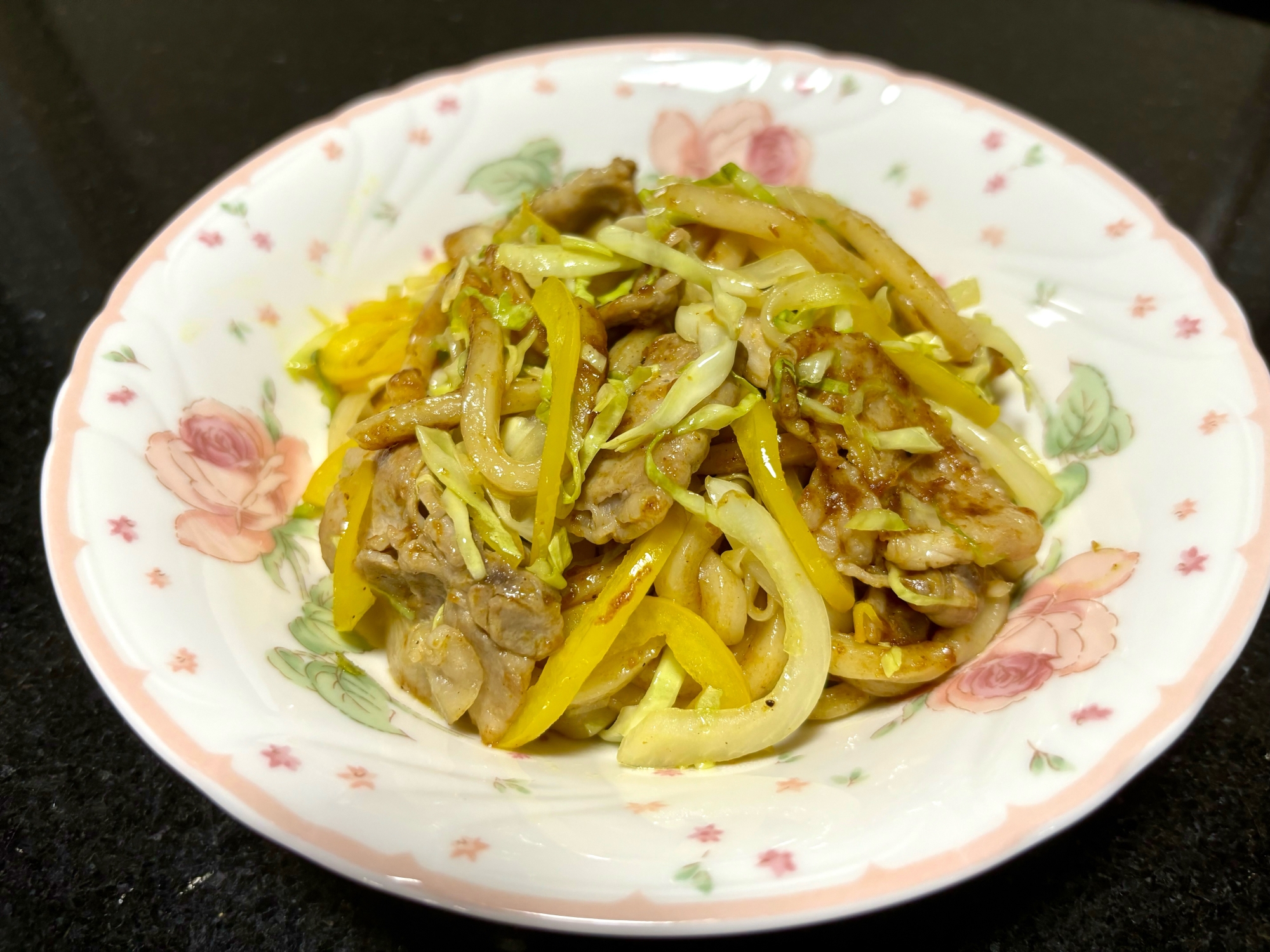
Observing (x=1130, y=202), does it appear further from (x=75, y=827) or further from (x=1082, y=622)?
(x=75, y=827)

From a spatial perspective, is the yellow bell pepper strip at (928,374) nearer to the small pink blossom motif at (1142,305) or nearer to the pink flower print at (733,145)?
the small pink blossom motif at (1142,305)

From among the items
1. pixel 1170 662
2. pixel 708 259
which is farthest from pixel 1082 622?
pixel 708 259

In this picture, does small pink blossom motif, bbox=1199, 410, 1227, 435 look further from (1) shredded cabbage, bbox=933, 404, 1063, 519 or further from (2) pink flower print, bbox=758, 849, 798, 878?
(2) pink flower print, bbox=758, 849, 798, 878

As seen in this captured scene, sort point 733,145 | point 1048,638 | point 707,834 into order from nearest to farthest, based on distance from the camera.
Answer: point 707,834
point 1048,638
point 733,145

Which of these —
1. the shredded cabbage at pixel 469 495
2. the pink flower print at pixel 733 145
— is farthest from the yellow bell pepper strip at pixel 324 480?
the pink flower print at pixel 733 145

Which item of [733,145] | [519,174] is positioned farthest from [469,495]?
[733,145]

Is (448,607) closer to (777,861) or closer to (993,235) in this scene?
(777,861)
